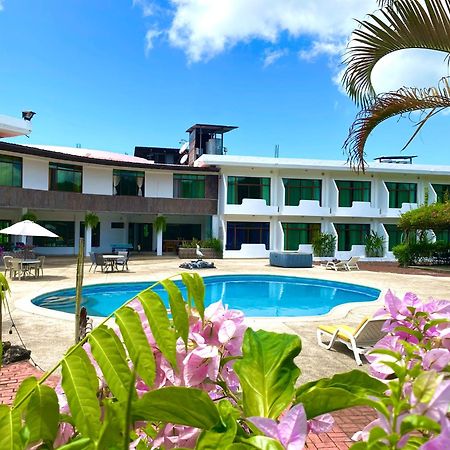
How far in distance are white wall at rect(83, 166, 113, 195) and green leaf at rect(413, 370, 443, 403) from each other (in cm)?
2721

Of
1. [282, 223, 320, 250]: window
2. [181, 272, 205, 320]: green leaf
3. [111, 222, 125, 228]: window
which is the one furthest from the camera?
[111, 222, 125, 228]: window

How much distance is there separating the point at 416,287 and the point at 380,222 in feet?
53.0

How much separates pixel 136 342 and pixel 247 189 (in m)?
28.1

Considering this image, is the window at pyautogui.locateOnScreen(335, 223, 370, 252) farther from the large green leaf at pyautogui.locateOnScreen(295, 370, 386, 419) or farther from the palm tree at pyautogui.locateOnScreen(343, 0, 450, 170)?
the large green leaf at pyautogui.locateOnScreen(295, 370, 386, 419)

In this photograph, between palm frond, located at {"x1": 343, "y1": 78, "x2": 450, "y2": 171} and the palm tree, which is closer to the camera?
the palm tree

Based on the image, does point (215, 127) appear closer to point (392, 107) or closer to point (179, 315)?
point (392, 107)

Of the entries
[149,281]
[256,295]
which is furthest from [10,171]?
[256,295]

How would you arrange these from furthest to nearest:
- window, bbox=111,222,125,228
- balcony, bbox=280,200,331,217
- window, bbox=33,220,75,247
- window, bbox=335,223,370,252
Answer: window, bbox=111,222,125,228, window, bbox=335,223,370,252, balcony, bbox=280,200,331,217, window, bbox=33,220,75,247

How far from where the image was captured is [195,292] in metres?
1.14

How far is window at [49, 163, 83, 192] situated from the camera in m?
24.9

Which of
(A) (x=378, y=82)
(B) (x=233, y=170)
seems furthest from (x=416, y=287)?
(B) (x=233, y=170)

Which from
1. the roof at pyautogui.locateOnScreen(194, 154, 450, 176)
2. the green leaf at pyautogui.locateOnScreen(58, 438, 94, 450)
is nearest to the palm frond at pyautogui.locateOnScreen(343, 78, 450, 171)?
the green leaf at pyautogui.locateOnScreen(58, 438, 94, 450)

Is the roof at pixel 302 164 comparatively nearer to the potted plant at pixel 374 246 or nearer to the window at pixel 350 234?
the window at pixel 350 234

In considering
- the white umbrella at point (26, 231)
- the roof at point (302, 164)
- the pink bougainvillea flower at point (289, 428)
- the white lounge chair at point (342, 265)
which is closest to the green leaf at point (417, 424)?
the pink bougainvillea flower at point (289, 428)
